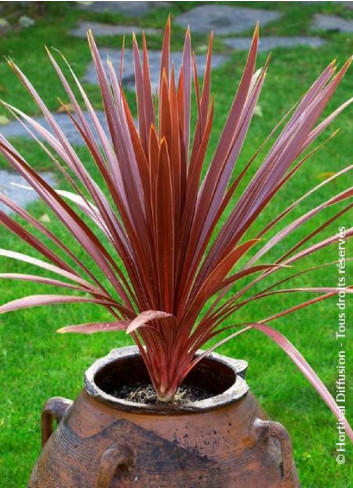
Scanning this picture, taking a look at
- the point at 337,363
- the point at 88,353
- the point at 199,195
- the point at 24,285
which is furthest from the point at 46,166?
the point at 199,195

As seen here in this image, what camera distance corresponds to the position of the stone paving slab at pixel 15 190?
5101 millimetres

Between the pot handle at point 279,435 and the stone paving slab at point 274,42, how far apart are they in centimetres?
609

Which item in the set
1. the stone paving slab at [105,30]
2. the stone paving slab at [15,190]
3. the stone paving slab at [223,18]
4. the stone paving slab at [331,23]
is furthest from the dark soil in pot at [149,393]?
the stone paving slab at [331,23]

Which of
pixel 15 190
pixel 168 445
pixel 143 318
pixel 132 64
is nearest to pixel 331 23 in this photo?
pixel 132 64

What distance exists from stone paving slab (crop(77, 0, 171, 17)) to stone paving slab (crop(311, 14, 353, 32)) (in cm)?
144

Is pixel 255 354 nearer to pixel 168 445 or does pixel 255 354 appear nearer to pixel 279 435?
pixel 279 435

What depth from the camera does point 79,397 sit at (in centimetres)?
222

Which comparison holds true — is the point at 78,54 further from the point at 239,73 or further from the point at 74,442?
the point at 74,442

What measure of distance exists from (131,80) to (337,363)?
375 cm

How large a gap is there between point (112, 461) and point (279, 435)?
1.23 feet

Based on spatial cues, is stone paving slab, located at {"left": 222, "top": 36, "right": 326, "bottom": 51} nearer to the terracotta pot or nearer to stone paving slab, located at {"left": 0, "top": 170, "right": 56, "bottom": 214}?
stone paving slab, located at {"left": 0, "top": 170, "right": 56, "bottom": 214}

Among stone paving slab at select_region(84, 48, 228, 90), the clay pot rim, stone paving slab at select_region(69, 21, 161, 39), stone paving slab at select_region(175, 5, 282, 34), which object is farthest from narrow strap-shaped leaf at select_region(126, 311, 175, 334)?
stone paving slab at select_region(175, 5, 282, 34)

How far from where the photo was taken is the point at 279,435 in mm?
2125

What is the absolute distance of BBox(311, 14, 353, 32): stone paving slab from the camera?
860 centimetres
